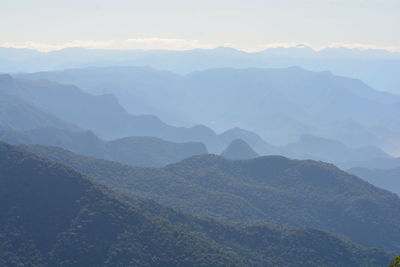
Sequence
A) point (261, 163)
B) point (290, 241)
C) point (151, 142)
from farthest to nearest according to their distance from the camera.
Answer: point (151, 142)
point (261, 163)
point (290, 241)

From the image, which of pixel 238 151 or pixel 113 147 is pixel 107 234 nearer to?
pixel 113 147

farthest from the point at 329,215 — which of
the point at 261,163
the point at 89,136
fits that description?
the point at 89,136

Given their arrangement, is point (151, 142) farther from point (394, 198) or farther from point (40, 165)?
point (40, 165)

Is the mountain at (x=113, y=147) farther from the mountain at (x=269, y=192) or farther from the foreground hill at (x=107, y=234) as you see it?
the foreground hill at (x=107, y=234)

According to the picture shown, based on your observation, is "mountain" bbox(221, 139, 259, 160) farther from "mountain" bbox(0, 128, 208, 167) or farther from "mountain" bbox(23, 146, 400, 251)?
"mountain" bbox(23, 146, 400, 251)

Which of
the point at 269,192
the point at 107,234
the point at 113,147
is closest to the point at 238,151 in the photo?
the point at 113,147

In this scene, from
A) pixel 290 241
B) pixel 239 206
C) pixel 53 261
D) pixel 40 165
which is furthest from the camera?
pixel 239 206

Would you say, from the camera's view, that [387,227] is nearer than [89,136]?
Yes
